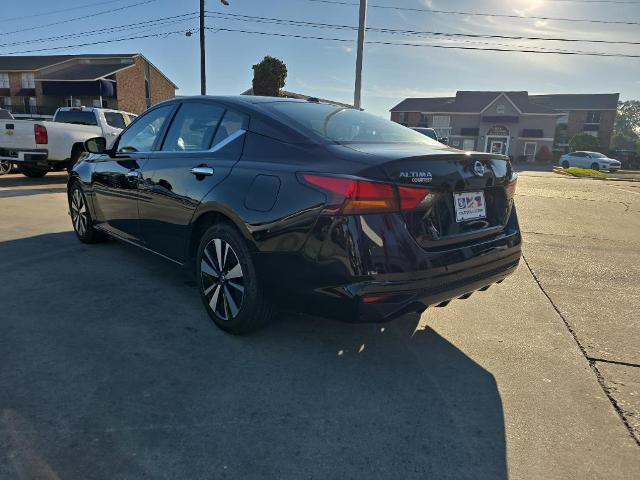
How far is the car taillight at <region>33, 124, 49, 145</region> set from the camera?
1027cm

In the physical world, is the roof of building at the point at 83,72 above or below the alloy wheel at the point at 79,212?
above

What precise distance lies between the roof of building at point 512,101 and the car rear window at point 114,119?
4590 centimetres

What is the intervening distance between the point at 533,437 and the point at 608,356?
1278 millimetres

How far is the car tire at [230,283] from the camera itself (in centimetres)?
291

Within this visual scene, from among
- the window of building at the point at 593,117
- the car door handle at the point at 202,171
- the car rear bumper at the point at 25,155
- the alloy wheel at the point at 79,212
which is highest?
the window of building at the point at 593,117

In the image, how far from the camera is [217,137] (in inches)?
131

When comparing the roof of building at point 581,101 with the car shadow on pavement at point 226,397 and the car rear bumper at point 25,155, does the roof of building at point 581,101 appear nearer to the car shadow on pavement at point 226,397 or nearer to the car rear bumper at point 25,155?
the car rear bumper at point 25,155

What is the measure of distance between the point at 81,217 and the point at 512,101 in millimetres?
53338

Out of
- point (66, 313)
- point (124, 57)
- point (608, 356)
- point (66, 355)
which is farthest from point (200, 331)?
point (124, 57)

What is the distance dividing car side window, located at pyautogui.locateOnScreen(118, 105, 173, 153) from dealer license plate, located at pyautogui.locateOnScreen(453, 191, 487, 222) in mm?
2576

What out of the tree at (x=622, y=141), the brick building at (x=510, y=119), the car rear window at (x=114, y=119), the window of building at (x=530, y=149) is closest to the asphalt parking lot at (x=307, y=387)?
the car rear window at (x=114, y=119)

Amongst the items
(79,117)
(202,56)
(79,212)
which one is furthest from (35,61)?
(79,212)

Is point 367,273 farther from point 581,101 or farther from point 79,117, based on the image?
point 581,101

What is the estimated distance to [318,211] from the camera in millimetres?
2459
